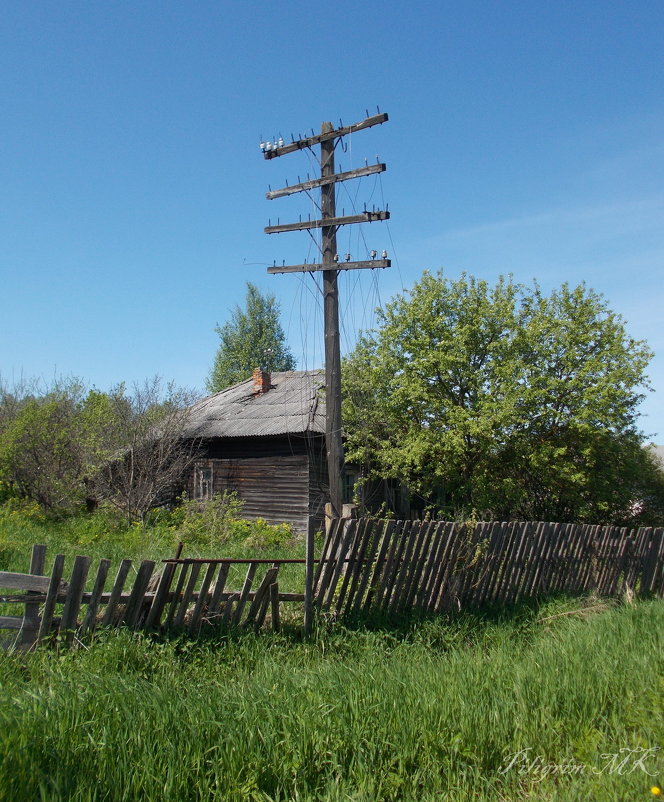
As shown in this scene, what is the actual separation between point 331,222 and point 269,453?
8.31 m

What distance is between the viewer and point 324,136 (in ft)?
39.5

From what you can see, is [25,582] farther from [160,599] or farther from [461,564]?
[461,564]

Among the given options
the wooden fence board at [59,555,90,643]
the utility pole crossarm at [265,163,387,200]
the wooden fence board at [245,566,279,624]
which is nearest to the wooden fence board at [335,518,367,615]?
the wooden fence board at [245,566,279,624]

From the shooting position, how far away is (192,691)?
167 inches

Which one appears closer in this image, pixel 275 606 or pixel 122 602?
pixel 122 602

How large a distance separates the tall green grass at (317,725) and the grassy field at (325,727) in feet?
0.03

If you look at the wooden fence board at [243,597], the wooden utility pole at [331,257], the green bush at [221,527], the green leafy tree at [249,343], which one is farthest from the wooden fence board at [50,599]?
the green leafy tree at [249,343]

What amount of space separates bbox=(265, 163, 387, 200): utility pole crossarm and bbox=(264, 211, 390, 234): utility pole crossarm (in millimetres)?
635

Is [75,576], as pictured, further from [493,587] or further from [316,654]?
[493,587]

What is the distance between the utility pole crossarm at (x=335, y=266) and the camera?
11594 millimetres

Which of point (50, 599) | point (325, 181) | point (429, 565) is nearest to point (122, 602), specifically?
point (50, 599)

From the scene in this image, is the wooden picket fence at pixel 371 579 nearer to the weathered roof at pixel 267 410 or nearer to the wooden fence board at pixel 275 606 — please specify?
the wooden fence board at pixel 275 606

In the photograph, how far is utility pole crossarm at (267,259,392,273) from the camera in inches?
456

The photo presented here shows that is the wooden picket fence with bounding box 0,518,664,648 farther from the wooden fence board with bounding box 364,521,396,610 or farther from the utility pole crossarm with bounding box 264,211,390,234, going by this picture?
the utility pole crossarm with bounding box 264,211,390,234
